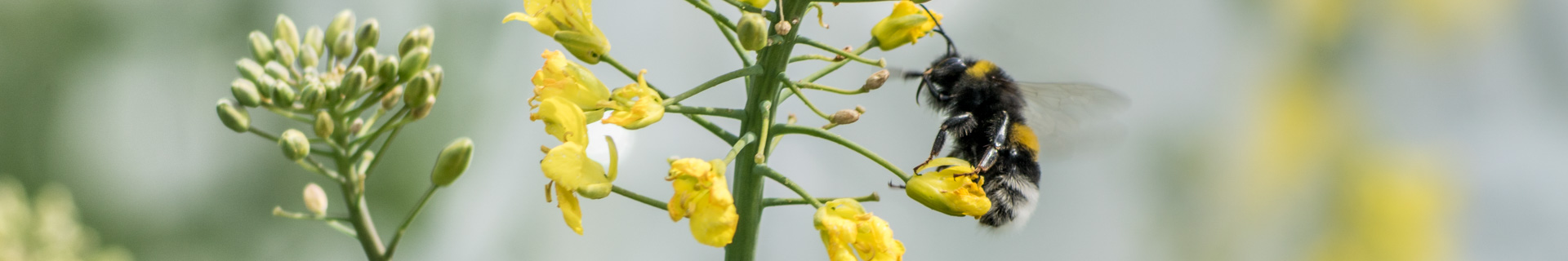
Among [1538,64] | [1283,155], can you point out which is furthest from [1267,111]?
[1538,64]

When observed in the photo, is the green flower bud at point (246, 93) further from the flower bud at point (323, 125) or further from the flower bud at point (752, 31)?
the flower bud at point (752, 31)

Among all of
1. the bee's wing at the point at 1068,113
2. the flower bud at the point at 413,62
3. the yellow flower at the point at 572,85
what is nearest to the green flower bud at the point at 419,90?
the flower bud at the point at 413,62

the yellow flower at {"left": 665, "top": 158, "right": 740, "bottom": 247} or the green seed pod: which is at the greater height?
the green seed pod

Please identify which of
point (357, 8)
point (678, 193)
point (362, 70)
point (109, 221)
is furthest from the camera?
point (357, 8)

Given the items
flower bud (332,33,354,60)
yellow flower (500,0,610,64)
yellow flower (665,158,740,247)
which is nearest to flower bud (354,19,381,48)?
flower bud (332,33,354,60)

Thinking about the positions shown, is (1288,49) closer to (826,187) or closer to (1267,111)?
(1267,111)

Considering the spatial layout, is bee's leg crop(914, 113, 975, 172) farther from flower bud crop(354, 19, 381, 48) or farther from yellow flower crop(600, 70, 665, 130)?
flower bud crop(354, 19, 381, 48)

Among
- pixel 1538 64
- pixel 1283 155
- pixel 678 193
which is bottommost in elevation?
pixel 1283 155
